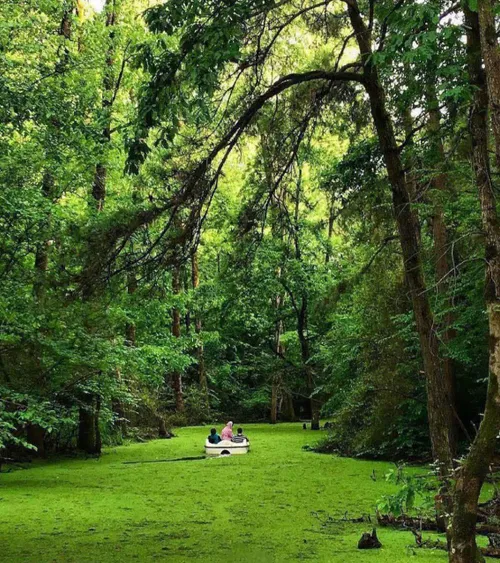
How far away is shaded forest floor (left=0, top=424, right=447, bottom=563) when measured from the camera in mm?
4227

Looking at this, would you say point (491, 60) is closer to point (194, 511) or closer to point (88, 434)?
point (194, 511)

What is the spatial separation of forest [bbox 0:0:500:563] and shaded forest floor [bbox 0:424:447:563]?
0.17 meters

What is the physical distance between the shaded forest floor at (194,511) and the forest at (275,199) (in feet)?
0.57

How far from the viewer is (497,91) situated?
271cm

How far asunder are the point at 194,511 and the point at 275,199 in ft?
10.6

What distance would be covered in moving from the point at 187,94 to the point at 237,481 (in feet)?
18.1

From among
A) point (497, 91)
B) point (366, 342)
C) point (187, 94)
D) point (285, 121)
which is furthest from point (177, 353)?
point (497, 91)

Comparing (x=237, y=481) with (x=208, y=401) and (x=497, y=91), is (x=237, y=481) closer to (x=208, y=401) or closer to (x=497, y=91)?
(x=497, y=91)

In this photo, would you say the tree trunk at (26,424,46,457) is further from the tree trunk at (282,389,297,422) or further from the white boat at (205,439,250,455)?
the tree trunk at (282,389,297,422)

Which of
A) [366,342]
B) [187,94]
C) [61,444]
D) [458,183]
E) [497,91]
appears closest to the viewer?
[497,91]

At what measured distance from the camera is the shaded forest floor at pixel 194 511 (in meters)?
4.23

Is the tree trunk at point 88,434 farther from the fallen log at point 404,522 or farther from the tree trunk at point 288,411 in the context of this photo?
the tree trunk at point 288,411

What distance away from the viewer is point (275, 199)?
5102 mm

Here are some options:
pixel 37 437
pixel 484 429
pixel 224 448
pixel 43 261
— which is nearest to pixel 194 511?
pixel 484 429
